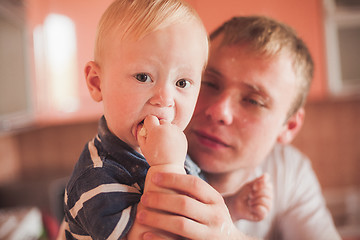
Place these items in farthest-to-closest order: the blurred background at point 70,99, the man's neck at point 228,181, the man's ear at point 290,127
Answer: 1. the blurred background at point 70,99
2. the man's ear at point 290,127
3. the man's neck at point 228,181

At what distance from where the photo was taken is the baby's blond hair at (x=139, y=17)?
10.9 inches

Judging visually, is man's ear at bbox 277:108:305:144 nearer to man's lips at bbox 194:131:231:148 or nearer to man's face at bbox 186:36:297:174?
man's face at bbox 186:36:297:174

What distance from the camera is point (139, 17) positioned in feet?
0.92

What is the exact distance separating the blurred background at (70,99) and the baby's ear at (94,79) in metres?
0.51

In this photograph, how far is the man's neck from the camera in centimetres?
39

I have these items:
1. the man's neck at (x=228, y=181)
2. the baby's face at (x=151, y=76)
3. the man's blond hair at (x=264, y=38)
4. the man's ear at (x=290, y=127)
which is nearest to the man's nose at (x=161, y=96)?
the baby's face at (x=151, y=76)

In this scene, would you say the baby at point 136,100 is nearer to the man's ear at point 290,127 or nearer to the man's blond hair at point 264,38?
the man's blond hair at point 264,38

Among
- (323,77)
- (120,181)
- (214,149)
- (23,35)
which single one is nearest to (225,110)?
(214,149)

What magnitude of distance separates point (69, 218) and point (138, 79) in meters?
0.17

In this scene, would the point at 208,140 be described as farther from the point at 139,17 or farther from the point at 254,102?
the point at 139,17

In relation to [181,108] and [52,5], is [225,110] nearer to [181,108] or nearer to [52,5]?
[181,108]

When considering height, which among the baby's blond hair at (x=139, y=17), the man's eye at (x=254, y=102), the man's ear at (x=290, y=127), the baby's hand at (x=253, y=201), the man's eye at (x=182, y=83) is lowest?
the baby's hand at (x=253, y=201)

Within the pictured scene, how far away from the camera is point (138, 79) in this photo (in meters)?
0.27

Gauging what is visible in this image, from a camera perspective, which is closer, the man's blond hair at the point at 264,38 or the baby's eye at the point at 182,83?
the baby's eye at the point at 182,83
